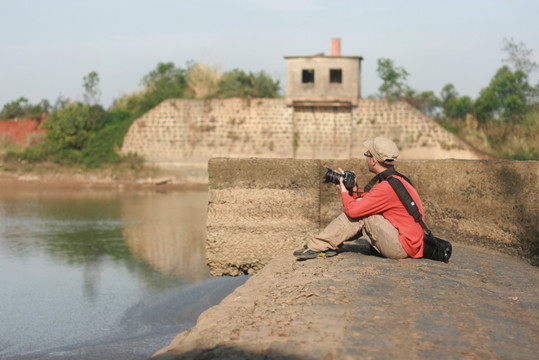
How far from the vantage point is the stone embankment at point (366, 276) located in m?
3.12

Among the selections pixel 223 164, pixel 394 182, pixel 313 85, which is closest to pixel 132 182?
pixel 313 85

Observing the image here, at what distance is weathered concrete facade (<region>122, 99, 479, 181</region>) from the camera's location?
94.3 feet

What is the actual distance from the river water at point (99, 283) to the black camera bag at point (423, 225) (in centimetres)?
282

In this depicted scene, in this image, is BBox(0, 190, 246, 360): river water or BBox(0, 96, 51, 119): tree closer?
BBox(0, 190, 246, 360): river water

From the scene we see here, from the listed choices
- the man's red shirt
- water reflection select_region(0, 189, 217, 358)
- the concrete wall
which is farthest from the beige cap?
water reflection select_region(0, 189, 217, 358)

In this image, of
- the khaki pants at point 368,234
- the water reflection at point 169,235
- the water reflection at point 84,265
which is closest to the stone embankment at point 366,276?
the khaki pants at point 368,234

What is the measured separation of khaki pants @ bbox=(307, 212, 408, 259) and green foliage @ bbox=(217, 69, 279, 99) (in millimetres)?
24751

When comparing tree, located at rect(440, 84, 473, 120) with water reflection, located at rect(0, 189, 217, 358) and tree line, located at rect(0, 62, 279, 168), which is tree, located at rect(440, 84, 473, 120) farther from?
water reflection, located at rect(0, 189, 217, 358)

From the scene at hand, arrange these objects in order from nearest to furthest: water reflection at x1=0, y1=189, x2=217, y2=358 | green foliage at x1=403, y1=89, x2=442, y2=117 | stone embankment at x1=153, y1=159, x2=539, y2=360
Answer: stone embankment at x1=153, y1=159, x2=539, y2=360 → water reflection at x1=0, y1=189, x2=217, y2=358 → green foliage at x1=403, y1=89, x2=442, y2=117

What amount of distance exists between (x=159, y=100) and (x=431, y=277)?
2730 centimetres

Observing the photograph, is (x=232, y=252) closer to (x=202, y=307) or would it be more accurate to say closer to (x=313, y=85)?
(x=202, y=307)

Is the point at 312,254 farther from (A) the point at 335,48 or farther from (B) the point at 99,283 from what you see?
(A) the point at 335,48

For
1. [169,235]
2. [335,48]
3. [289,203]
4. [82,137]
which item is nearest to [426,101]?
[335,48]

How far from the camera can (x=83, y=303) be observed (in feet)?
27.0
